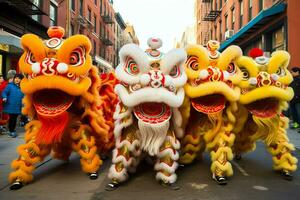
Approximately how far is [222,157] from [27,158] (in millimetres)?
2665

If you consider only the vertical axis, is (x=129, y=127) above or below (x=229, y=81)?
below

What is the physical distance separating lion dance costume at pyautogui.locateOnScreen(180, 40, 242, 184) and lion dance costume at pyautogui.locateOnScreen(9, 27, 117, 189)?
4.69 ft

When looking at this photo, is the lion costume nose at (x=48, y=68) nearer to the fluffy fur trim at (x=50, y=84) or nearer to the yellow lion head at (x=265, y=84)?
the fluffy fur trim at (x=50, y=84)

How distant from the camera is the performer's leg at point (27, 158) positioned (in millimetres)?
4797

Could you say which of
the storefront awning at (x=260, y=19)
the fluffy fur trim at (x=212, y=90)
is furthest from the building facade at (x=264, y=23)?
the fluffy fur trim at (x=212, y=90)

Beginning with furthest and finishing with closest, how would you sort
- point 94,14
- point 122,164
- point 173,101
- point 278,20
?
1. point 94,14
2. point 278,20
3. point 122,164
4. point 173,101

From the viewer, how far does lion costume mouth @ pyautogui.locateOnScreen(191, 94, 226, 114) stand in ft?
16.6

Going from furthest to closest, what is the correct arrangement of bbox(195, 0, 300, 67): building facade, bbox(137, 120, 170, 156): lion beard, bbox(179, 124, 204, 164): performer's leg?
bbox(195, 0, 300, 67): building facade, bbox(179, 124, 204, 164): performer's leg, bbox(137, 120, 170, 156): lion beard

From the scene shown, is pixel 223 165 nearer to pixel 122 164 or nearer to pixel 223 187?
pixel 223 187

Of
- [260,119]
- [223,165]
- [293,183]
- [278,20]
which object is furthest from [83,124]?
[278,20]

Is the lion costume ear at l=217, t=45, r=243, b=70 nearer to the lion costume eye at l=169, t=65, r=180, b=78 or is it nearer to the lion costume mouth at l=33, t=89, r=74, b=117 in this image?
the lion costume eye at l=169, t=65, r=180, b=78

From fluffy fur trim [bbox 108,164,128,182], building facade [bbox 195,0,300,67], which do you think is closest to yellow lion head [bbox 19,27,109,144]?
fluffy fur trim [bbox 108,164,128,182]

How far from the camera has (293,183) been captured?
5.06 meters

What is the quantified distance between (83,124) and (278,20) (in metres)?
12.0
